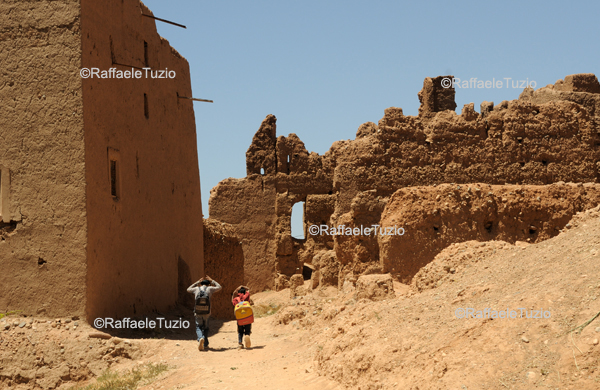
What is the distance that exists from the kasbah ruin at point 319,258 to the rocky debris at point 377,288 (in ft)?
0.12

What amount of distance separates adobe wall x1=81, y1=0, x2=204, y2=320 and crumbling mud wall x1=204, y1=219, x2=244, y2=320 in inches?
72.0

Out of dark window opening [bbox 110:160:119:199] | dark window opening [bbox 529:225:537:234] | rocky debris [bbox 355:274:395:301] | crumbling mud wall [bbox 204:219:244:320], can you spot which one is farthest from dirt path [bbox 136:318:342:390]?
crumbling mud wall [bbox 204:219:244:320]

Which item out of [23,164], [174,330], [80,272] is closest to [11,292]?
[80,272]

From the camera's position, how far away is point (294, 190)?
24391 millimetres

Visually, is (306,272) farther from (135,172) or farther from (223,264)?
(135,172)

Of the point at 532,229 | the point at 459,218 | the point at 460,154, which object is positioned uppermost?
the point at 460,154

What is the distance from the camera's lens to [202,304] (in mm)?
10188

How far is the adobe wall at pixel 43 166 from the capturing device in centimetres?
956

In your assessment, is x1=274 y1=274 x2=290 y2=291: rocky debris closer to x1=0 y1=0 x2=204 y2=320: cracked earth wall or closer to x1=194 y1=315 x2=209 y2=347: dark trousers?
x1=0 y1=0 x2=204 y2=320: cracked earth wall

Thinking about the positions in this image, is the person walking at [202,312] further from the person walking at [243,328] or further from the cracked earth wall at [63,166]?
the cracked earth wall at [63,166]

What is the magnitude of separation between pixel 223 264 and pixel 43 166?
27.2 feet

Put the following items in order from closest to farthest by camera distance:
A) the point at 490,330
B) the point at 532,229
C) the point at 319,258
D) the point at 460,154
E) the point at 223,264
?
the point at 490,330 → the point at 532,229 → the point at 460,154 → the point at 319,258 → the point at 223,264

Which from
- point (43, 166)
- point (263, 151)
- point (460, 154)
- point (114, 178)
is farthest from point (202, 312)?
point (263, 151)

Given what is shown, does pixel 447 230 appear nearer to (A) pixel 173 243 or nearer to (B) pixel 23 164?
(A) pixel 173 243
